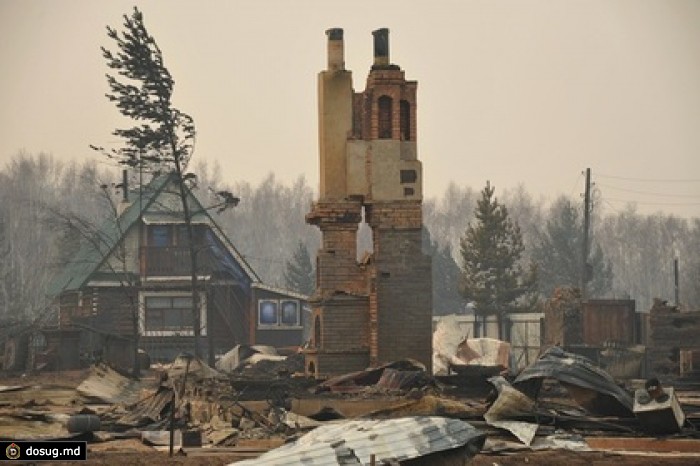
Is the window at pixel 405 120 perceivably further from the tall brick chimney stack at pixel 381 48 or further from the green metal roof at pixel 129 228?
the green metal roof at pixel 129 228

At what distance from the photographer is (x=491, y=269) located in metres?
59.8

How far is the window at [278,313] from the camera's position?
51.8 m

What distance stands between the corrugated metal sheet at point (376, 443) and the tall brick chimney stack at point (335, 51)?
11840 mm

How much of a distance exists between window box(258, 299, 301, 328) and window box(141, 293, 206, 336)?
2.61m

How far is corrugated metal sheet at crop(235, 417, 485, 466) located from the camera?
13.4 metres

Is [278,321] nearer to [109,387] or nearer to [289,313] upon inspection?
[289,313]

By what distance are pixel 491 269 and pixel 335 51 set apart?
35032 millimetres

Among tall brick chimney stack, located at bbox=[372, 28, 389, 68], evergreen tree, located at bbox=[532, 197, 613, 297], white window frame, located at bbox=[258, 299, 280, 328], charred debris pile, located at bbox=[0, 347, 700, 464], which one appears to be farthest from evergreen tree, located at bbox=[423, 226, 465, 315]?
charred debris pile, located at bbox=[0, 347, 700, 464]

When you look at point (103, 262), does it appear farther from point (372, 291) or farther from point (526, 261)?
point (526, 261)

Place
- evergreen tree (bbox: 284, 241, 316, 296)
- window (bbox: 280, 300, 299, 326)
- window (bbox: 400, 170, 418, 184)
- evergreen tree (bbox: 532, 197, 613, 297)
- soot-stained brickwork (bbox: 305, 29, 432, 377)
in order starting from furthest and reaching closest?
evergreen tree (bbox: 284, 241, 316, 296), evergreen tree (bbox: 532, 197, 613, 297), window (bbox: 280, 300, 299, 326), window (bbox: 400, 170, 418, 184), soot-stained brickwork (bbox: 305, 29, 432, 377)

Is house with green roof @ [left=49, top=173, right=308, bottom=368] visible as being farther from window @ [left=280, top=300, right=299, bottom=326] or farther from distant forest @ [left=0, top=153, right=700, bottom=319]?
distant forest @ [left=0, top=153, right=700, bottom=319]

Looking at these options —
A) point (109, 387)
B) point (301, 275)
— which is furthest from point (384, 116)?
point (301, 275)

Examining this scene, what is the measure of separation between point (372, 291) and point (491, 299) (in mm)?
33325

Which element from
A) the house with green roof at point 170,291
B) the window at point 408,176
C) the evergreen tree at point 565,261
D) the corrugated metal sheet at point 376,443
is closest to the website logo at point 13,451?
the corrugated metal sheet at point 376,443
